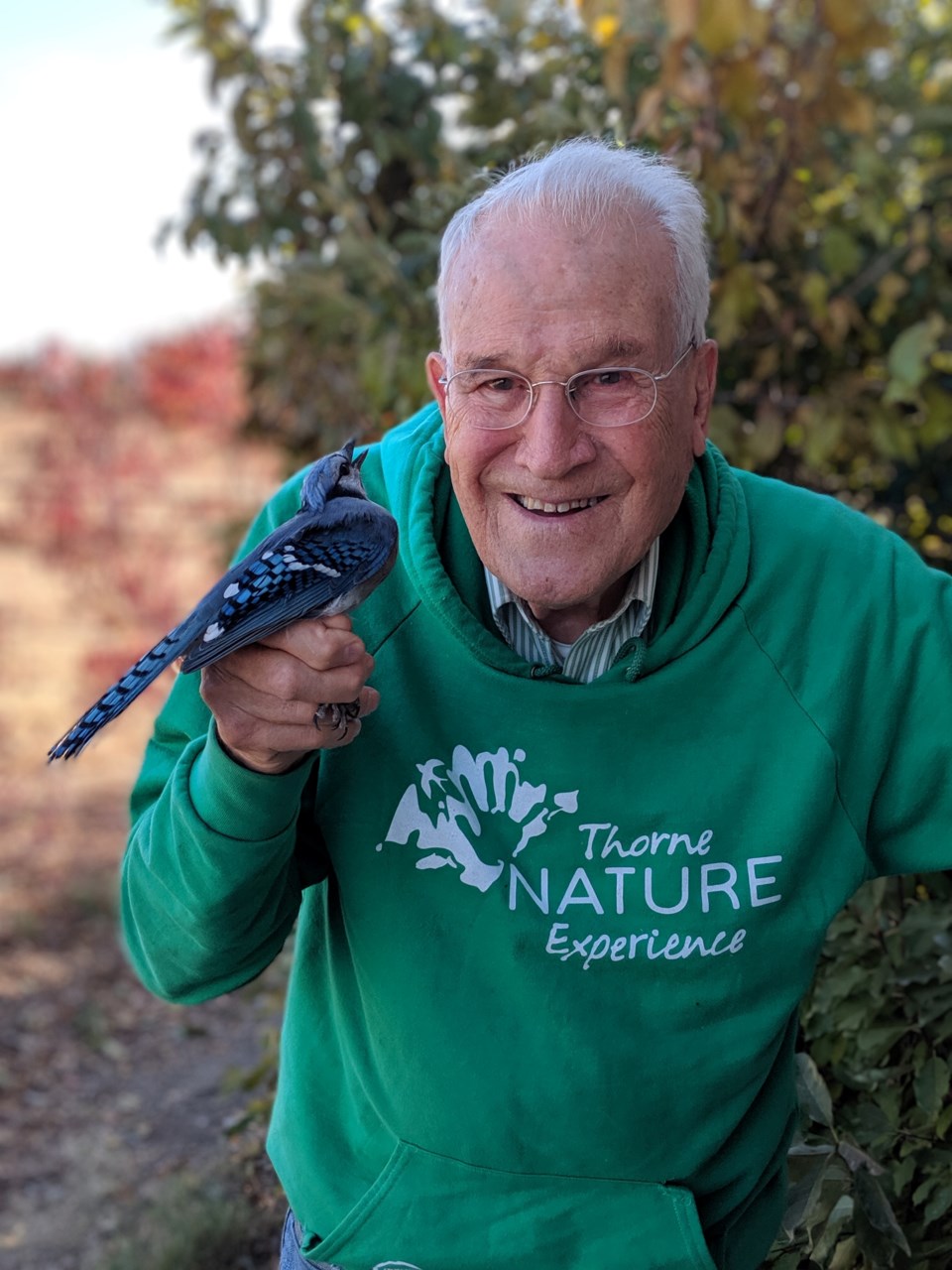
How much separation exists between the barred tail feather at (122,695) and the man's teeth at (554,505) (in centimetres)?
52

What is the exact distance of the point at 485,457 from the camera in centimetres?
200

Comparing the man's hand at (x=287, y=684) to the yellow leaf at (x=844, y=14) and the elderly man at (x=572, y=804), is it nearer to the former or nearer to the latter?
the elderly man at (x=572, y=804)

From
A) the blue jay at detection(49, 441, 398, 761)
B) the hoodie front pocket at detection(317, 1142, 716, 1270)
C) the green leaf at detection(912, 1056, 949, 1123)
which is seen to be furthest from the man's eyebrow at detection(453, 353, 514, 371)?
the green leaf at detection(912, 1056, 949, 1123)

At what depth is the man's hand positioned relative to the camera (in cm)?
173

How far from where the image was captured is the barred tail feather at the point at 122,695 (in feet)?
5.67

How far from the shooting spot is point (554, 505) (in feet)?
6.48

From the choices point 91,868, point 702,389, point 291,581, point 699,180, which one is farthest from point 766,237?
point 91,868

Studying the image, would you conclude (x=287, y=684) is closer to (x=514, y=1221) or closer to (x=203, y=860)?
(x=203, y=860)

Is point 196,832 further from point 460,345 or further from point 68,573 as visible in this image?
point 68,573

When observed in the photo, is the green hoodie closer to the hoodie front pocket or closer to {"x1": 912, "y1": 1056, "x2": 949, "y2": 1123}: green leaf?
the hoodie front pocket

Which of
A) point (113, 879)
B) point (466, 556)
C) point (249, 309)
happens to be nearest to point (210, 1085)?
point (113, 879)

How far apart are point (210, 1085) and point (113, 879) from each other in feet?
8.48

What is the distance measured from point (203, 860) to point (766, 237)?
114 inches

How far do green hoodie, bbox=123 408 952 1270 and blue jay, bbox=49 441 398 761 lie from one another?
0.19 m
